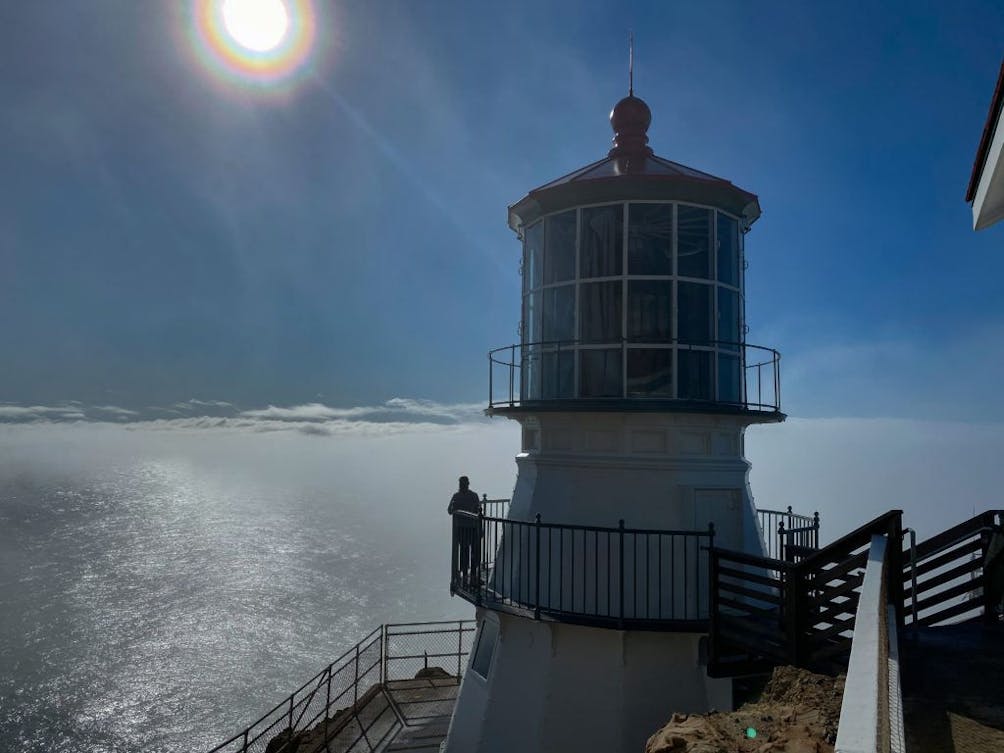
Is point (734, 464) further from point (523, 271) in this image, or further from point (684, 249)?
point (523, 271)

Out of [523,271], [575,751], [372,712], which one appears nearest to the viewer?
[575,751]

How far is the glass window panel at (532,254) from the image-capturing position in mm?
9375

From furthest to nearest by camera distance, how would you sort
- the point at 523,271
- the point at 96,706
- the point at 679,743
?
1. the point at 96,706
2. the point at 523,271
3. the point at 679,743

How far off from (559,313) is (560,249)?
890 mm

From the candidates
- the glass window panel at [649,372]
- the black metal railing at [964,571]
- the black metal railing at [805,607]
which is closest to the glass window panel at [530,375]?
the glass window panel at [649,372]

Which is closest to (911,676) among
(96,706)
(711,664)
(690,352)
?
(711,664)

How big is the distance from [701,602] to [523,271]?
5118 millimetres

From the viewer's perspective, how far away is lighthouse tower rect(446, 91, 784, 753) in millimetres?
8055

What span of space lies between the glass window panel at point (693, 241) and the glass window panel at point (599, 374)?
146 cm

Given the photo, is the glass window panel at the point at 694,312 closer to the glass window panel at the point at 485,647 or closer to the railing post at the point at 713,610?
the railing post at the point at 713,610

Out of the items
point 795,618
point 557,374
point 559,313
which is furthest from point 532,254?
point 795,618

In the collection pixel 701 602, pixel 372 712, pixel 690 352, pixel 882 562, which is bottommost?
pixel 372 712

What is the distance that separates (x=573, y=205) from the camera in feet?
29.2

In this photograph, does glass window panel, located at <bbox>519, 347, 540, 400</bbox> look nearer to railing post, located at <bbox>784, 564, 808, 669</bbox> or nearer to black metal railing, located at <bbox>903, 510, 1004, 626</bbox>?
railing post, located at <bbox>784, 564, 808, 669</bbox>
